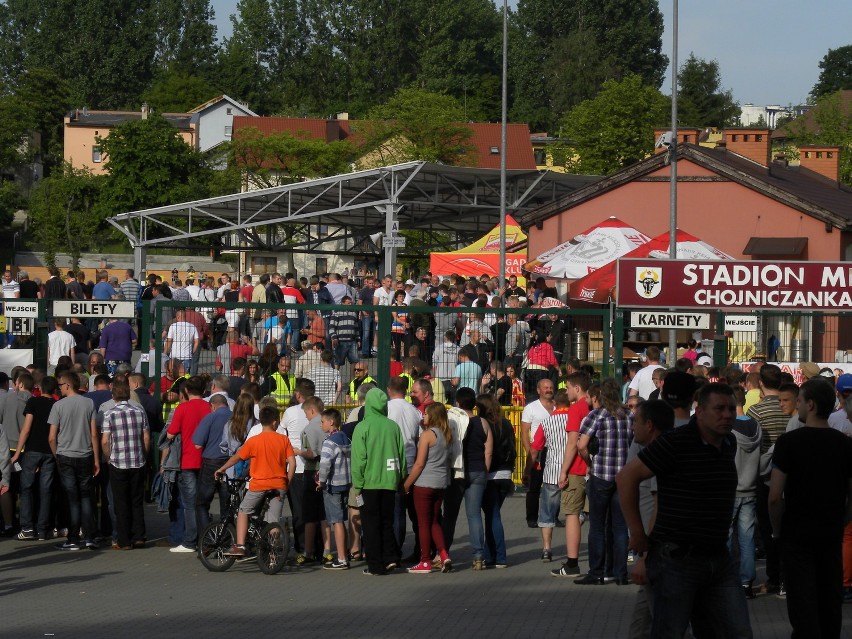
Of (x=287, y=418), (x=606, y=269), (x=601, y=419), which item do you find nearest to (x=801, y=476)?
(x=601, y=419)

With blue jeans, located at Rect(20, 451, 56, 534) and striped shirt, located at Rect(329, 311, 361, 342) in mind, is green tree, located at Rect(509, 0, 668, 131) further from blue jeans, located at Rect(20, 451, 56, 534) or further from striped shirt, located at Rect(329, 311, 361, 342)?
blue jeans, located at Rect(20, 451, 56, 534)

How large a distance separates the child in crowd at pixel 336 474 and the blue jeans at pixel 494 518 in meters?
1.38

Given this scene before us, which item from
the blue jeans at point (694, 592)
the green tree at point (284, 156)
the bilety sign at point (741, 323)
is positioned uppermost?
the green tree at point (284, 156)

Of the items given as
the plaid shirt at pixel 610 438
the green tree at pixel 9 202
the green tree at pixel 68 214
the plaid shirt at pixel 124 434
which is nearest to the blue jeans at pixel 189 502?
the plaid shirt at pixel 124 434

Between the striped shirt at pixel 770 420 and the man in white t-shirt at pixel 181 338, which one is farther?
the man in white t-shirt at pixel 181 338

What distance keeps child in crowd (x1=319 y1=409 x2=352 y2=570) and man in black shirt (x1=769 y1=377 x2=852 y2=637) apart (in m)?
5.34

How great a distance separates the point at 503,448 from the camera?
12664 mm

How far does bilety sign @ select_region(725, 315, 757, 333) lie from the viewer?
1630cm

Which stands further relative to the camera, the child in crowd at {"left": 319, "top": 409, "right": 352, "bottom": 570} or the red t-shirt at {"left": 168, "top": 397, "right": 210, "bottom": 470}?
the red t-shirt at {"left": 168, "top": 397, "right": 210, "bottom": 470}

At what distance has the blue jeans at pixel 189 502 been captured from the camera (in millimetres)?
13438

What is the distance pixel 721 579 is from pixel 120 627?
5280 mm

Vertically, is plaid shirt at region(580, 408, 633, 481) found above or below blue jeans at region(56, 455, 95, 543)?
above

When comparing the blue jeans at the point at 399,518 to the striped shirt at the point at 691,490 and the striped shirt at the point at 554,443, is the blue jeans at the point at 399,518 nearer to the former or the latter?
the striped shirt at the point at 554,443

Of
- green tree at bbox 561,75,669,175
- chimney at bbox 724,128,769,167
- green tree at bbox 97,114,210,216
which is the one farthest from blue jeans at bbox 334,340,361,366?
green tree at bbox 561,75,669,175
